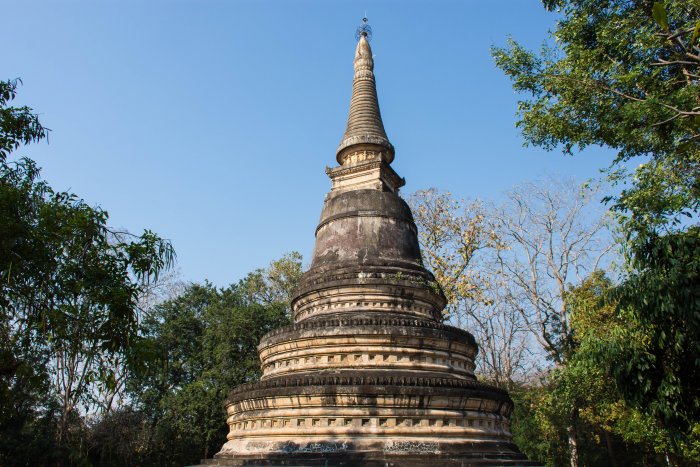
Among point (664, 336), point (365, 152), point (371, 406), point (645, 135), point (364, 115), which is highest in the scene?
point (364, 115)

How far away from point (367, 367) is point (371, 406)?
6.18 feet

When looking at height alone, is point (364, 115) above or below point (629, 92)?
above

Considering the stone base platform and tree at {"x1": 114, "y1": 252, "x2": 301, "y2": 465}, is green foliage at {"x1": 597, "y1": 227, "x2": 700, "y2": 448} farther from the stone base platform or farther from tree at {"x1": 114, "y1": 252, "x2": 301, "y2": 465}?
tree at {"x1": 114, "y1": 252, "x2": 301, "y2": 465}

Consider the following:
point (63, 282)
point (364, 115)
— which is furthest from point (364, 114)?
point (63, 282)

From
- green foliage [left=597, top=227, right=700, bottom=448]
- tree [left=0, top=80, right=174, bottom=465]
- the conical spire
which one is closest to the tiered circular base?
green foliage [left=597, top=227, right=700, bottom=448]

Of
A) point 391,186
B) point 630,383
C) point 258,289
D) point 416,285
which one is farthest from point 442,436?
point 258,289

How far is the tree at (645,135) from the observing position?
26.6 feet

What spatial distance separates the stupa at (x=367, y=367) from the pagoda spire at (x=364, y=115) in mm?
136

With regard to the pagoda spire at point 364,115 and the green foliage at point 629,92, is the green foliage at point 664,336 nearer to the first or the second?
the green foliage at point 629,92

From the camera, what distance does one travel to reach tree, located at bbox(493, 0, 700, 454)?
810 cm

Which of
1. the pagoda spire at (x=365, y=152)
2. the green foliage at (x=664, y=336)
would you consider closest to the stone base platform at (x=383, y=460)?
the green foliage at (x=664, y=336)

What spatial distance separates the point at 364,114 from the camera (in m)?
20.4

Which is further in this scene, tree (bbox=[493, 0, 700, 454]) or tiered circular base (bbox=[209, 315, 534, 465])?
tiered circular base (bbox=[209, 315, 534, 465])

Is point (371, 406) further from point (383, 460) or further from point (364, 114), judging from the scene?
point (364, 114)
